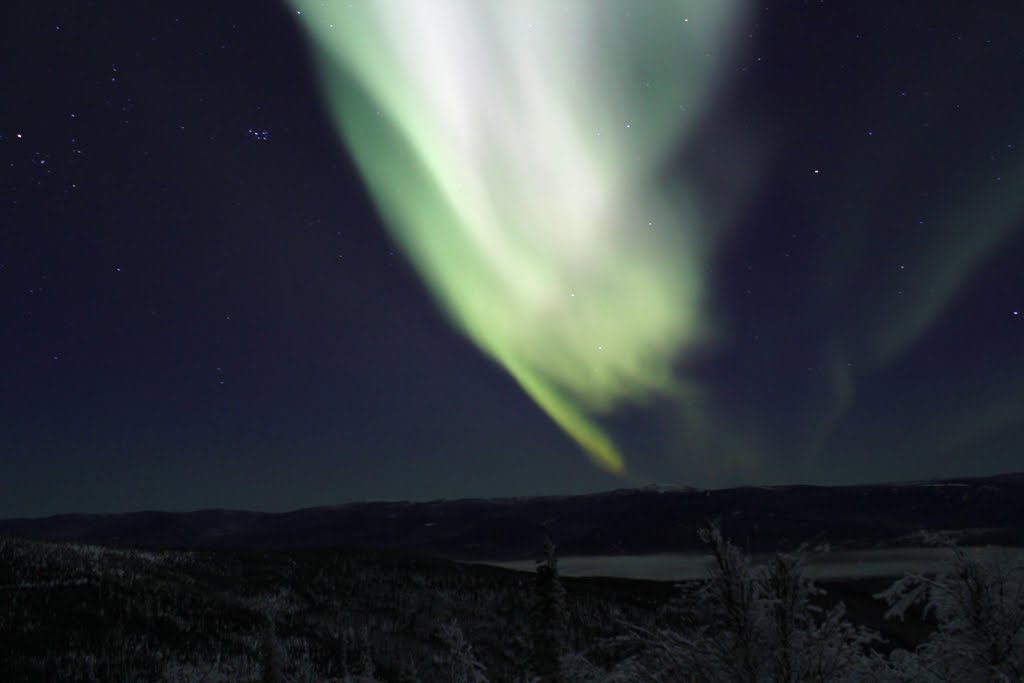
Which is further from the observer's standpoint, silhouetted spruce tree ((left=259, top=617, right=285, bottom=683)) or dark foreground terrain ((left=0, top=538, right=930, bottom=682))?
dark foreground terrain ((left=0, top=538, right=930, bottom=682))

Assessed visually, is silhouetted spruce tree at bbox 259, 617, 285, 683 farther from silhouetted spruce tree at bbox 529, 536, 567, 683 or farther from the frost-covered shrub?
the frost-covered shrub

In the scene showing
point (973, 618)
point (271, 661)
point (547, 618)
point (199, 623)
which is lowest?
point (199, 623)

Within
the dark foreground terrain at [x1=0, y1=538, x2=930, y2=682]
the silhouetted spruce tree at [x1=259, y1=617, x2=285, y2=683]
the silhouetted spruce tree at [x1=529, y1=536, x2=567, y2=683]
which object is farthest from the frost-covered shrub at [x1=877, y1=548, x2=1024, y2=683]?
the dark foreground terrain at [x1=0, y1=538, x2=930, y2=682]

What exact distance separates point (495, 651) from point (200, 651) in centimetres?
6005

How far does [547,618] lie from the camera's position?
1642 cm

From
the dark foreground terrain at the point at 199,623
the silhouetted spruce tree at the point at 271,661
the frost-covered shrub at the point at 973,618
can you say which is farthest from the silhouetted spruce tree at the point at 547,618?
the dark foreground terrain at the point at 199,623

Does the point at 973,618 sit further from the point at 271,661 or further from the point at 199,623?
the point at 199,623

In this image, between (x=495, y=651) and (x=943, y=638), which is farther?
(x=495, y=651)

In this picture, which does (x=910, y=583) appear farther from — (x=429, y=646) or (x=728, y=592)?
(x=429, y=646)

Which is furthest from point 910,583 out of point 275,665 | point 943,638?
point 275,665

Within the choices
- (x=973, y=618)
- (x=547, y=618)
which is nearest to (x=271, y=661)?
(x=547, y=618)

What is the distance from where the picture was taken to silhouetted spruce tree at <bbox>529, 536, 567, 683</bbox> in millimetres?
15953

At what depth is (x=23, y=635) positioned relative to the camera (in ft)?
349

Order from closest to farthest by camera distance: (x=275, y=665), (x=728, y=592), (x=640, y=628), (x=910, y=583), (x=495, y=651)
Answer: (x=728, y=592) → (x=640, y=628) → (x=910, y=583) → (x=275, y=665) → (x=495, y=651)
